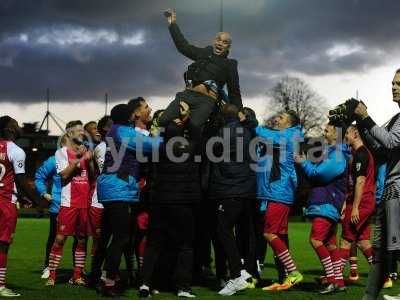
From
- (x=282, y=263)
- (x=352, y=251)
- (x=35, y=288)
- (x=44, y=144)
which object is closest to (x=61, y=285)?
(x=35, y=288)

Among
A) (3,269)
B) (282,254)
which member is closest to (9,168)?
(3,269)

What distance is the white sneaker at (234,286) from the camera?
8812 mm

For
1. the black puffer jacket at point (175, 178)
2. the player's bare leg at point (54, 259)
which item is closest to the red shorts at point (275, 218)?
the black puffer jacket at point (175, 178)

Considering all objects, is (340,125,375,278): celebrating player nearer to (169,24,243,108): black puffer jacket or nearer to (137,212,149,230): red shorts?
(169,24,243,108): black puffer jacket

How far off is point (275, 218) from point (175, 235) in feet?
5.19

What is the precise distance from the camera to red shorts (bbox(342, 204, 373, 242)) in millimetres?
10406

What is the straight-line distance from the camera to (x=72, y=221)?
10.2 m

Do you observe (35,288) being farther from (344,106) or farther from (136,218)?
(344,106)

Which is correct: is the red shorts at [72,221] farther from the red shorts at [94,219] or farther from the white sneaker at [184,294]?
the white sneaker at [184,294]

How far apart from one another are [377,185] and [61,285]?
17.5ft

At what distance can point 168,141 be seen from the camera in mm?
8828

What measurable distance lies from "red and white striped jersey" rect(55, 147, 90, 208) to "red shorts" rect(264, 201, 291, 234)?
2.72m

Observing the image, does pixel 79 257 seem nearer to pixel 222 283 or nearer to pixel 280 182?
pixel 222 283

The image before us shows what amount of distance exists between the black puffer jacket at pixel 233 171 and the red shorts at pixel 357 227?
6.47 ft
